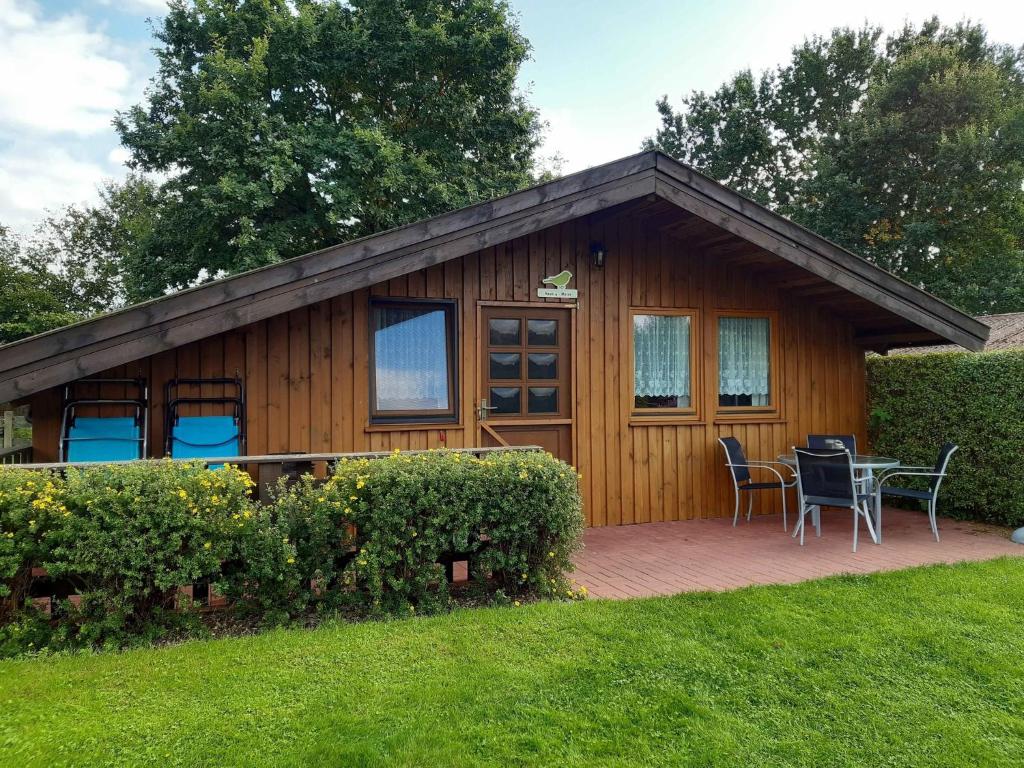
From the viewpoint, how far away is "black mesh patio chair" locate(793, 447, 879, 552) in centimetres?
531

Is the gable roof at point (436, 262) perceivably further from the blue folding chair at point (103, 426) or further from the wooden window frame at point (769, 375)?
the blue folding chair at point (103, 426)

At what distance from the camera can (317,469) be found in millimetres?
5023

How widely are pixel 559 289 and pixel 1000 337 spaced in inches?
312

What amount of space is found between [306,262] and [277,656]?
2.62 meters

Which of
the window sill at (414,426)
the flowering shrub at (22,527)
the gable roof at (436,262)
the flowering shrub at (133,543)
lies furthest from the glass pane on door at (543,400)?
the flowering shrub at (22,527)

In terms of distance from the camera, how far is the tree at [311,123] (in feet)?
42.3

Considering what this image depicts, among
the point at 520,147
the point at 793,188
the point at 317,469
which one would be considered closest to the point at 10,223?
the point at 520,147

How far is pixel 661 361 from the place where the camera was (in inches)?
262

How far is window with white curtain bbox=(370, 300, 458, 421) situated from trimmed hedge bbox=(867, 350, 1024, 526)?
5186 millimetres

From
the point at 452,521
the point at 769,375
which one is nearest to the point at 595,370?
the point at 769,375

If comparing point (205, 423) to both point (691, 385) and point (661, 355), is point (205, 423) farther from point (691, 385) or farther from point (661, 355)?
point (691, 385)

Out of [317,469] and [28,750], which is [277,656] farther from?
[317,469]

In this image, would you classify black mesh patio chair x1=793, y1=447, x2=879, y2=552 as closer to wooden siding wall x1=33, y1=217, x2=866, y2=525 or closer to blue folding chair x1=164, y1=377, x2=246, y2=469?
wooden siding wall x1=33, y1=217, x2=866, y2=525

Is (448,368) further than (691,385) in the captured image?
No
